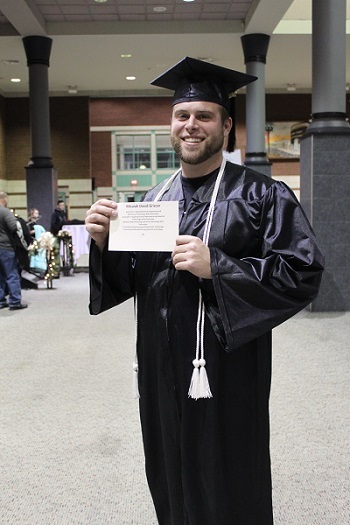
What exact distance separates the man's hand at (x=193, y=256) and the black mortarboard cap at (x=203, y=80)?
509mm

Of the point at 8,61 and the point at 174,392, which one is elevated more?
the point at 8,61

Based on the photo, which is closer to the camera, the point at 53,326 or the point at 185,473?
the point at 185,473

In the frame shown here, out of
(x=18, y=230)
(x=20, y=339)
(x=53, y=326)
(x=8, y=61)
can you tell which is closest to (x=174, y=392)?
(x=20, y=339)

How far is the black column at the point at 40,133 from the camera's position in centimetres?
1287

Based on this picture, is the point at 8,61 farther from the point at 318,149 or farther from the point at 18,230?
the point at 318,149

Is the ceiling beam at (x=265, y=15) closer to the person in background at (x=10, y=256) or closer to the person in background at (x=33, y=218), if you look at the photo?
the person in background at (x=33, y=218)

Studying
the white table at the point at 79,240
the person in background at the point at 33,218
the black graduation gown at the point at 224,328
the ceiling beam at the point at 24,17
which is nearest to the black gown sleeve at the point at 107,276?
the black graduation gown at the point at 224,328

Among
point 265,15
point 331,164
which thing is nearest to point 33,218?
point 265,15

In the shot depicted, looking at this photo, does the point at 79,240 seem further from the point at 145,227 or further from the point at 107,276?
the point at 145,227

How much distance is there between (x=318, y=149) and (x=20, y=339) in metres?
4.54

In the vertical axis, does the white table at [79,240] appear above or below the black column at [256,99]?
below

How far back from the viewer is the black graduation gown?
1.69 meters

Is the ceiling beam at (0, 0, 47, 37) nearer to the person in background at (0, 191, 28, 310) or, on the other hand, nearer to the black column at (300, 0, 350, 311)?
the person in background at (0, 191, 28, 310)

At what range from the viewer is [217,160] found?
1.92 m
